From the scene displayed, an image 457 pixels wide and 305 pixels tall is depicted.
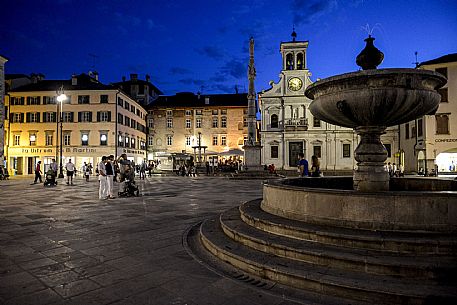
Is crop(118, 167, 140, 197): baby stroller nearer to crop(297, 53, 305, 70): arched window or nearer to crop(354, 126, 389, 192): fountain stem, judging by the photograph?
crop(354, 126, 389, 192): fountain stem

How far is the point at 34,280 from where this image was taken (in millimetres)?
3719

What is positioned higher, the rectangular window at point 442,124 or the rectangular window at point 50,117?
the rectangular window at point 50,117

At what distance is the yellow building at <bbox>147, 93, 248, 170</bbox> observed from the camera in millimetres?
53594

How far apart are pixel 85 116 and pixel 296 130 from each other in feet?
103

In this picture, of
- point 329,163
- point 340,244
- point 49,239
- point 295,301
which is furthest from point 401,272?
point 329,163

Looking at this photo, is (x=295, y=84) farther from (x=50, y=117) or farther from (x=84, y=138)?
(x=50, y=117)

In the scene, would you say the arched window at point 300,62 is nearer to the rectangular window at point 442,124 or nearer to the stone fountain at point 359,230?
the rectangular window at point 442,124

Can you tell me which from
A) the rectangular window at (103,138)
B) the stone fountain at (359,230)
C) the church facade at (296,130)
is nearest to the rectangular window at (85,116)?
the rectangular window at (103,138)

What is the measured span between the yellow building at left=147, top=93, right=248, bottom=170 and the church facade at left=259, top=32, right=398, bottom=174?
11.3m

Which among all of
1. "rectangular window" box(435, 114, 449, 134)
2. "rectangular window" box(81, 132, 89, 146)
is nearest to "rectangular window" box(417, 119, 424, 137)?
"rectangular window" box(435, 114, 449, 134)

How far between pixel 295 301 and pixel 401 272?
129 centimetres

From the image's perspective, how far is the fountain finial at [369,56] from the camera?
6.20m

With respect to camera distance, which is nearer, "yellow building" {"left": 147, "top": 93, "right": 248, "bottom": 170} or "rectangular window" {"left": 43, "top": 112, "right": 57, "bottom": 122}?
"rectangular window" {"left": 43, "top": 112, "right": 57, "bottom": 122}

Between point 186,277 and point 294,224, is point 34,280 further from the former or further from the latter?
point 294,224
